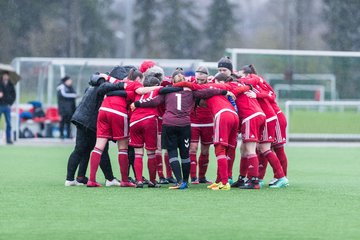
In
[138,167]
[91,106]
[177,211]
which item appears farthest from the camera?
[91,106]

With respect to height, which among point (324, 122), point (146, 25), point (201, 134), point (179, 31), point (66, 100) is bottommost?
point (324, 122)

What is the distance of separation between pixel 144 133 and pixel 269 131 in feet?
5.57

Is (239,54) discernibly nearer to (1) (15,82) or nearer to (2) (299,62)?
(2) (299,62)

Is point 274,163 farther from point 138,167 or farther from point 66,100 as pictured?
point 66,100

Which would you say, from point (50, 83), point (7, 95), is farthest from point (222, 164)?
point (50, 83)

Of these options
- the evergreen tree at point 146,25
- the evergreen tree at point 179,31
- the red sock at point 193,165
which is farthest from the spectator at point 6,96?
the evergreen tree at point 146,25

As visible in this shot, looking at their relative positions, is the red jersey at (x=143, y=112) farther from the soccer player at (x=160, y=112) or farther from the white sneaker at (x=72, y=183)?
the white sneaker at (x=72, y=183)

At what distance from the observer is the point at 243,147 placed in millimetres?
13953

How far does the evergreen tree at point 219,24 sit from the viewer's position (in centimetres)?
5760

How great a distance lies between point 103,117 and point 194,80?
1.33m

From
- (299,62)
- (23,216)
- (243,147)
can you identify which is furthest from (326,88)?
(23,216)

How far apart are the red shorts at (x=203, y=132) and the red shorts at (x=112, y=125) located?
1.27m

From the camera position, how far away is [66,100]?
88.3 ft

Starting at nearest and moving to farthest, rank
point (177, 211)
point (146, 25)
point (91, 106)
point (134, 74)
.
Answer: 1. point (177, 211)
2. point (134, 74)
3. point (91, 106)
4. point (146, 25)
